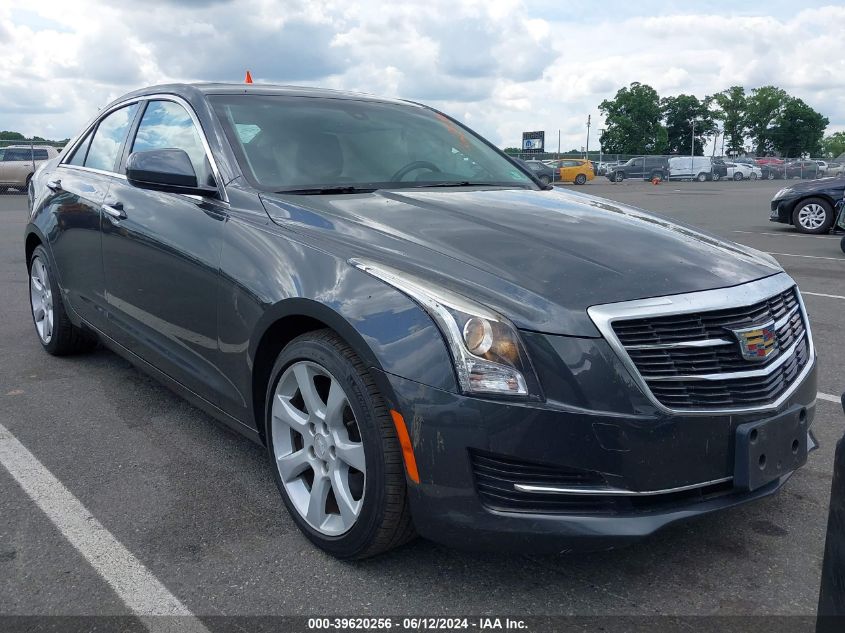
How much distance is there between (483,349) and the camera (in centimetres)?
233

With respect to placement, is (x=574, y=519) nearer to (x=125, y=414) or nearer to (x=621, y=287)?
(x=621, y=287)

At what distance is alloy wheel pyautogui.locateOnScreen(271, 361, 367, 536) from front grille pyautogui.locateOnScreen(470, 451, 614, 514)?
406mm

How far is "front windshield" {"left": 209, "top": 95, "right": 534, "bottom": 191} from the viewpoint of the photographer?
11.4 feet

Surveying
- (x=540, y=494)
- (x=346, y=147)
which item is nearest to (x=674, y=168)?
(x=346, y=147)

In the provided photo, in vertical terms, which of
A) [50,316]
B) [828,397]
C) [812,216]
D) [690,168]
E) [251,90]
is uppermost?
[251,90]

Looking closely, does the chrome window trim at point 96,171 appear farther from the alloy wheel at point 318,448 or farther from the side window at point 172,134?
the alloy wheel at point 318,448

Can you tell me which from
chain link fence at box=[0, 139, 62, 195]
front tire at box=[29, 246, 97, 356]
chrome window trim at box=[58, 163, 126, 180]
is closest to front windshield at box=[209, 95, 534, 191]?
chrome window trim at box=[58, 163, 126, 180]

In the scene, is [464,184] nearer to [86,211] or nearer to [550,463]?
[550,463]

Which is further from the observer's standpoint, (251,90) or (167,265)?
(251,90)

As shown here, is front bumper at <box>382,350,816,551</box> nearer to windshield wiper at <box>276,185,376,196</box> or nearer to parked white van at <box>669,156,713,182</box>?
windshield wiper at <box>276,185,376,196</box>

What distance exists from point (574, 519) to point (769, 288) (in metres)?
1.08

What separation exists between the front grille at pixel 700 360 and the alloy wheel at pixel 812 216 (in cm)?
1251

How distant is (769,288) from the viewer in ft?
9.06

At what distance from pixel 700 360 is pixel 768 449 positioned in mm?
364
